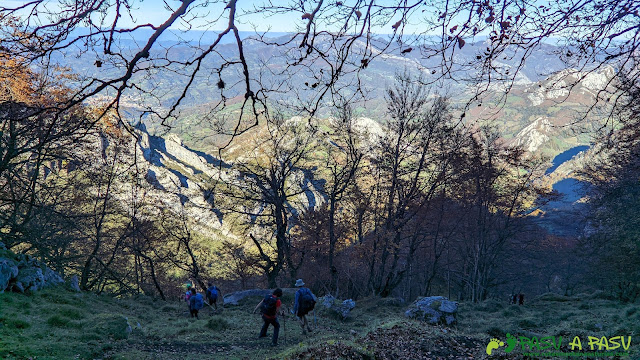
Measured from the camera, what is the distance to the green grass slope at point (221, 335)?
781 cm

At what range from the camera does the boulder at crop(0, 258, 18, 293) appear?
1151 centimetres

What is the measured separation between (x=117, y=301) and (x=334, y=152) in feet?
47.6

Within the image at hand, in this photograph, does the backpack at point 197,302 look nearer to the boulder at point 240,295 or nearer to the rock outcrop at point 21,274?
the boulder at point 240,295

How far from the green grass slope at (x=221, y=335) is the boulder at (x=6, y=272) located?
1.39 feet

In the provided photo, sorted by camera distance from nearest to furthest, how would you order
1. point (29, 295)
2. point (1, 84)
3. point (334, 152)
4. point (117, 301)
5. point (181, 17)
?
1. point (181, 17)
2. point (29, 295)
3. point (1, 84)
4. point (117, 301)
5. point (334, 152)

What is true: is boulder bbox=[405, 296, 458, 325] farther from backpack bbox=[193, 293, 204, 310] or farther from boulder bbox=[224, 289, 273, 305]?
boulder bbox=[224, 289, 273, 305]

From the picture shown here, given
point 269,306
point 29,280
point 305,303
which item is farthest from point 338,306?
point 29,280

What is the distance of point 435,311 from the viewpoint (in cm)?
1342

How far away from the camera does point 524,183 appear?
85.9 ft

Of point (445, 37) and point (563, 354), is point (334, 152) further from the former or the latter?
point (445, 37)

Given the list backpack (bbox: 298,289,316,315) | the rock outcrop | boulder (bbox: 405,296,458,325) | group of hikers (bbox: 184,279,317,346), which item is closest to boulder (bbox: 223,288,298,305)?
group of hikers (bbox: 184,279,317,346)

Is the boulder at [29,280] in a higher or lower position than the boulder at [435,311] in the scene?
higher

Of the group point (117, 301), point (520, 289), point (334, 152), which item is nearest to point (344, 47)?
point (117, 301)

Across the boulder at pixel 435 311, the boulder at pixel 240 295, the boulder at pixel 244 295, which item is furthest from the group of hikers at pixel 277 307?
the boulder at pixel 240 295
